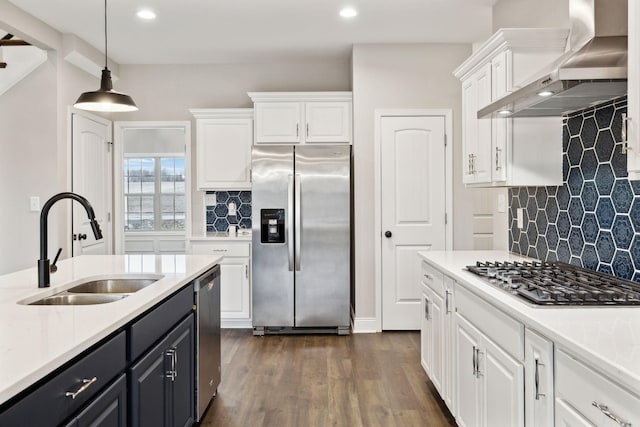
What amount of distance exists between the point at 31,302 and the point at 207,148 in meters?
3.18

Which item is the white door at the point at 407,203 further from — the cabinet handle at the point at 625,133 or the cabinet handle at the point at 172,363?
the cabinet handle at the point at 625,133

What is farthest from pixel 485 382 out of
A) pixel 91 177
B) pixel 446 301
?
pixel 91 177

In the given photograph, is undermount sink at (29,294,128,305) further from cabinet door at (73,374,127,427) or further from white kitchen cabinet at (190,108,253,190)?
white kitchen cabinet at (190,108,253,190)

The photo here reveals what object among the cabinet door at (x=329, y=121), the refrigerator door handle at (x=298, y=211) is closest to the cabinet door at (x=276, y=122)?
the cabinet door at (x=329, y=121)

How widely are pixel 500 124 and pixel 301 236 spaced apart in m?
2.22

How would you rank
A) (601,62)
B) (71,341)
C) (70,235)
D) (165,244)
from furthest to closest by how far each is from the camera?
(165,244), (70,235), (601,62), (71,341)

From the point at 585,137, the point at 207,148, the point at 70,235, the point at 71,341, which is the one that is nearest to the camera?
the point at 71,341

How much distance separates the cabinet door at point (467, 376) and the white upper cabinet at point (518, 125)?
34.0 inches

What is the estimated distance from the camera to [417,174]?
179 inches

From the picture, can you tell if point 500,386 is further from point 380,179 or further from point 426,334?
point 380,179

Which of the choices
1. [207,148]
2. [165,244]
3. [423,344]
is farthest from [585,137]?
[165,244]

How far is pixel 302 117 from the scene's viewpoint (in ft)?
15.3

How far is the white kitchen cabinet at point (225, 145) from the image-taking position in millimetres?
4891

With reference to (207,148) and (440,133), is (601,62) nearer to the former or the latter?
(440,133)
